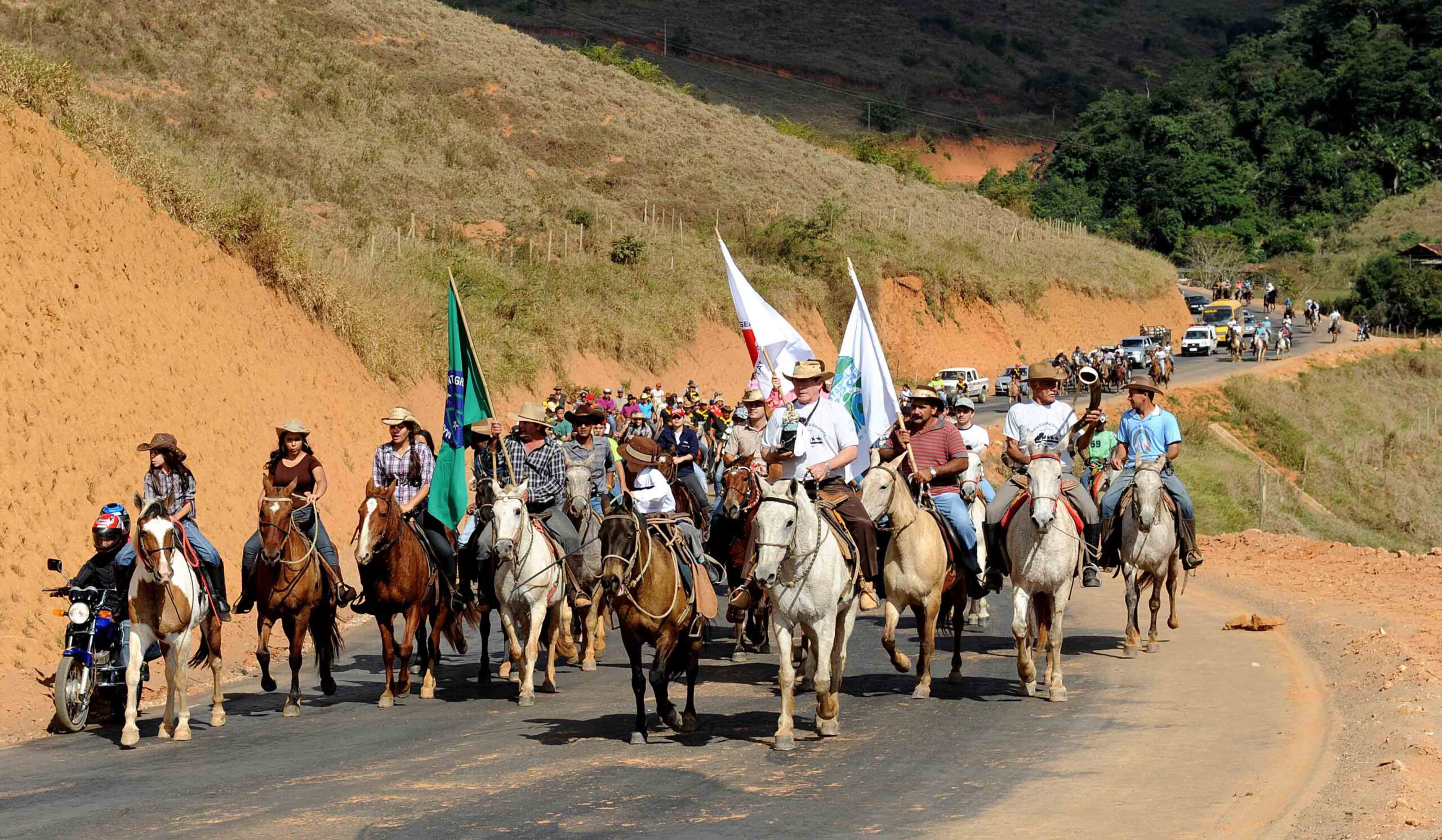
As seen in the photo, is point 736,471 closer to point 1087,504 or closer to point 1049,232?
point 1087,504

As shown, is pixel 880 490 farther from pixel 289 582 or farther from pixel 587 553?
pixel 289 582

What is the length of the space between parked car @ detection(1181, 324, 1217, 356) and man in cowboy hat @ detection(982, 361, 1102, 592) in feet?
200

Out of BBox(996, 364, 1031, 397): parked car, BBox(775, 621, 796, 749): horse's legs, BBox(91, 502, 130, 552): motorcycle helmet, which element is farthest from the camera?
BBox(996, 364, 1031, 397): parked car

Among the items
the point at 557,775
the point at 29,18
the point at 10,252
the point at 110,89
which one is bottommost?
the point at 557,775

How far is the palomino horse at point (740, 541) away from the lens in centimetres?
1204

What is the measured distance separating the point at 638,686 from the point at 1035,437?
4694 millimetres

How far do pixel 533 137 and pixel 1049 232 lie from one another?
36296mm

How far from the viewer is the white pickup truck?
55594 millimetres

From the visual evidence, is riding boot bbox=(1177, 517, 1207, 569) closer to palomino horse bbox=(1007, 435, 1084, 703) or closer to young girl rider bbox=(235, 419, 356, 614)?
palomino horse bbox=(1007, 435, 1084, 703)

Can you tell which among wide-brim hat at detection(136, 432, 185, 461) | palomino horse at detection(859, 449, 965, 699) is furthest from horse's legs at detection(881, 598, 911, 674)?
wide-brim hat at detection(136, 432, 185, 461)

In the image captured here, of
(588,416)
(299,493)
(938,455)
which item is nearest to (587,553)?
(588,416)

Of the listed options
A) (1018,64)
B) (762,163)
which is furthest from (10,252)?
(1018,64)

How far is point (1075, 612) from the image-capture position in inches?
786

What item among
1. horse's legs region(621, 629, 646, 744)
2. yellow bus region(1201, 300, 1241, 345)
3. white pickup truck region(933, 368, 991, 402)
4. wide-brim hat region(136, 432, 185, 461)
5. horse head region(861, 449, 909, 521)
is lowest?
horse's legs region(621, 629, 646, 744)
